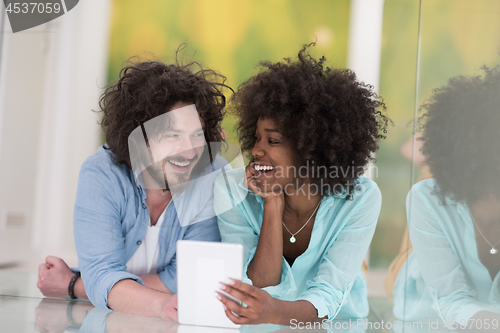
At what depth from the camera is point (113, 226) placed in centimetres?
134

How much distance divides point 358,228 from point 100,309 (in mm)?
878

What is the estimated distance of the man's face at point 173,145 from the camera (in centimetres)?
142

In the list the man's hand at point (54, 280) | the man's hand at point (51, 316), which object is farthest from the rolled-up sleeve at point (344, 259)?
the man's hand at point (54, 280)

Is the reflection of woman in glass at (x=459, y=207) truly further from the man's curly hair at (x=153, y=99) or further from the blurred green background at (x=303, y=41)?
the man's curly hair at (x=153, y=99)

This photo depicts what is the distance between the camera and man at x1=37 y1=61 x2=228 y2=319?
138 cm

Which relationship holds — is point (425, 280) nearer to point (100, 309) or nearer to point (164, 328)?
point (164, 328)

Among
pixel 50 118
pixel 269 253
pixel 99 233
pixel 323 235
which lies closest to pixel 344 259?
pixel 323 235

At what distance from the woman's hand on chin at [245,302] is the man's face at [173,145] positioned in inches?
20.1

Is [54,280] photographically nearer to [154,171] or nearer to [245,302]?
[154,171]

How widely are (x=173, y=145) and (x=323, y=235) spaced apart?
61 cm

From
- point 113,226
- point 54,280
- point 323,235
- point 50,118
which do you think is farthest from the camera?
point 50,118

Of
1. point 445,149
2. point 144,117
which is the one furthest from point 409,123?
point 144,117

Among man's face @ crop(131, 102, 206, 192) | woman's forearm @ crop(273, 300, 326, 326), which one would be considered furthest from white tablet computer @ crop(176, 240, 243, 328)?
man's face @ crop(131, 102, 206, 192)

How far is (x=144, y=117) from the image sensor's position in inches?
57.1
